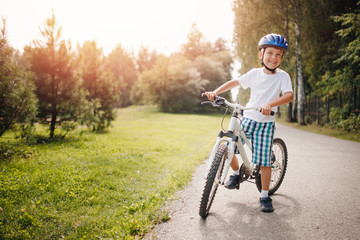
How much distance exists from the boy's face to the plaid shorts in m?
0.80

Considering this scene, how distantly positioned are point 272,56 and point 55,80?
7123 millimetres

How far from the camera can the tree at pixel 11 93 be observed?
16.1 ft

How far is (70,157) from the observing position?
5.84 meters

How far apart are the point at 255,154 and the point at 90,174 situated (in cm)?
314

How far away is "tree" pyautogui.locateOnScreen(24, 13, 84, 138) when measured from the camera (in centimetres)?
752

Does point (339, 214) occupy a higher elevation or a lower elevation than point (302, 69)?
lower

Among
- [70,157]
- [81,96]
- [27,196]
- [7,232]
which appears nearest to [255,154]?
[7,232]

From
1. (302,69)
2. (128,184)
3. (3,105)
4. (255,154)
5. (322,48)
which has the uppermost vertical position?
(322,48)

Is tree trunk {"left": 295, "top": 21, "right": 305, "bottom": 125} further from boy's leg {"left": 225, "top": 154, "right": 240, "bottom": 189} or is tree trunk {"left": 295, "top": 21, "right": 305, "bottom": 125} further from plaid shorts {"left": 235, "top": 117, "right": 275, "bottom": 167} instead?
boy's leg {"left": 225, "top": 154, "right": 240, "bottom": 189}

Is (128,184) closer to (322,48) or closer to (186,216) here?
(186,216)

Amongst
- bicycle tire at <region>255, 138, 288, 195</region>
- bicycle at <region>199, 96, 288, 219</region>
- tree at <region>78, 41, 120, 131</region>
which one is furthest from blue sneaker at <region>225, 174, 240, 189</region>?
tree at <region>78, 41, 120, 131</region>

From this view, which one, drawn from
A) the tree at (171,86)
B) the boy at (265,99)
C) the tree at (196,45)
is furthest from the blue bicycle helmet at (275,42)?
the tree at (196,45)

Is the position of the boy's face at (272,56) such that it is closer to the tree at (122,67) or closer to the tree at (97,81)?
the tree at (97,81)

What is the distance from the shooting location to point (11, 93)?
5.14m
